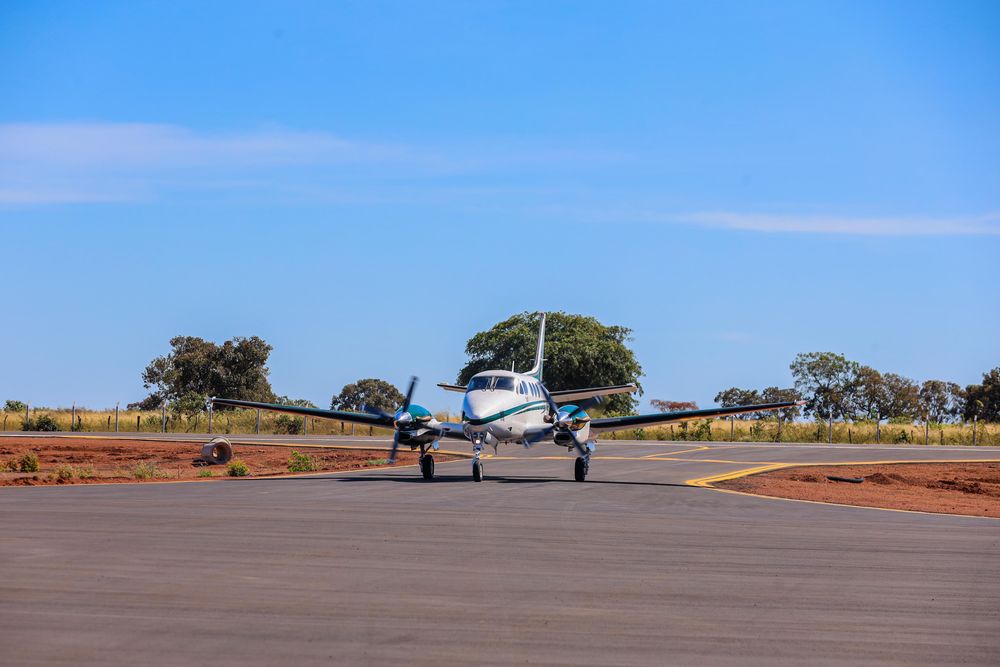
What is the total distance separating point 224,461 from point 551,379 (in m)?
54.7

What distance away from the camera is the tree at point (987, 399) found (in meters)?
116

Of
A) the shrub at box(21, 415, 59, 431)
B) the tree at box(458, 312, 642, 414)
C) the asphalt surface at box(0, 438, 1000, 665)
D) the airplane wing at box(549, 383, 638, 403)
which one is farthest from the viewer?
the tree at box(458, 312, 642, 414)

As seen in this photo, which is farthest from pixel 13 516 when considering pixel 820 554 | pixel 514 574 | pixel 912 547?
pixel 912 547

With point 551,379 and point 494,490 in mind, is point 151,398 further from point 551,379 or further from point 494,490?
point 494,490

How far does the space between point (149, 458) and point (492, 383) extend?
24.1 m

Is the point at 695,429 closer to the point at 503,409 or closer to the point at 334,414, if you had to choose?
the point at 334,414

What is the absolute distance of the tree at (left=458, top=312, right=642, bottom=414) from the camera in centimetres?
9694

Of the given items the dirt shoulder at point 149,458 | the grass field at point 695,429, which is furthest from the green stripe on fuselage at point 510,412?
the grass field at point 695,429

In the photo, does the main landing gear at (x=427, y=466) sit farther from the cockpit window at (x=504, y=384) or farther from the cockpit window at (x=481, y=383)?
the cockpit window at (x=504, y=384)

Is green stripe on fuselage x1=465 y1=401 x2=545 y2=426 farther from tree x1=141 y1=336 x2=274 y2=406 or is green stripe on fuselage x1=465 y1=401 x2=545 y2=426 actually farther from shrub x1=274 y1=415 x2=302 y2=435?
tree x1=141 y1=336 x2=274 y2=406

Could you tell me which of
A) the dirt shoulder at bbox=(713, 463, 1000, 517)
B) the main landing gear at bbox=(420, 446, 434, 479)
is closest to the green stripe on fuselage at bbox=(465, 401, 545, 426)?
the main landing gear at bbox=(420, 446, 434, 479)

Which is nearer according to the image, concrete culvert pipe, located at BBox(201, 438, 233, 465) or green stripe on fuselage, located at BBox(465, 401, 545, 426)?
green stripe on fuselage, located at BBox(465, 401, 545, 426)

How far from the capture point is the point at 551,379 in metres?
97.9

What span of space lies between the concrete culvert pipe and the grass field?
27.3m
